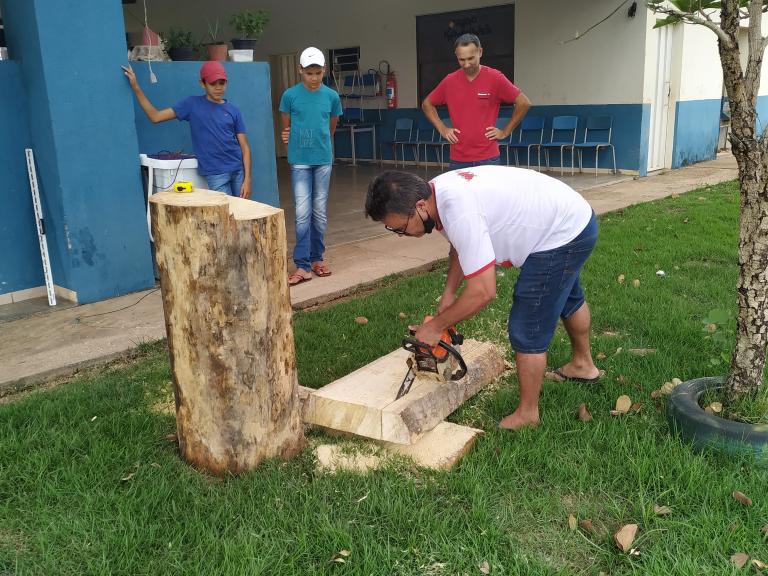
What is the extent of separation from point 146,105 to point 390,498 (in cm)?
409

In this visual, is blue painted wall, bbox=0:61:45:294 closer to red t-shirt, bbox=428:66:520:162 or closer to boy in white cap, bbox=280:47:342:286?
boy in white cap, bbox=280:47:342:286

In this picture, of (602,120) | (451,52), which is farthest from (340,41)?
(602,120)

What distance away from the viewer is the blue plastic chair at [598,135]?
40.9 feet

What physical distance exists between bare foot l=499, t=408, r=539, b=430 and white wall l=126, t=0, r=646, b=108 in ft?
30.2

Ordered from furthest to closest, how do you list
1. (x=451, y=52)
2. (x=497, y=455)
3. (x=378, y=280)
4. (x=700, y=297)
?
(x=451, y=52) → (x=378, y=280) → (x=700, y=297) → (x=497, y=455)

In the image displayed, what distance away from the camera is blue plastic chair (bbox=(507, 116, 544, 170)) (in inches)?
520

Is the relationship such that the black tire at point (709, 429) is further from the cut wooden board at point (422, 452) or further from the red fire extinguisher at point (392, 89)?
the red fire extinguisher at point (392, 89)

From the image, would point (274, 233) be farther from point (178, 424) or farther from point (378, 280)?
point (378, 280)

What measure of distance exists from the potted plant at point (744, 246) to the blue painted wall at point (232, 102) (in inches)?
172

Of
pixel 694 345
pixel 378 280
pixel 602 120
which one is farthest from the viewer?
pixel 602 120

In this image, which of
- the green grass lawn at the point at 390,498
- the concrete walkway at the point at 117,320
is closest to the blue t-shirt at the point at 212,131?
the concrete walkway at the point at 117,320

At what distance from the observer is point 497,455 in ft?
10.4

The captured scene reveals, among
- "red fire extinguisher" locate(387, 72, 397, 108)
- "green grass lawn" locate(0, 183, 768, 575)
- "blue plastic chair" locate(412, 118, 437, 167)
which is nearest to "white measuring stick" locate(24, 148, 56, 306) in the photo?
"green grass lawn" locate(0, 183, 768, 575)

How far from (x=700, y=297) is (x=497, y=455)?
2845 millimetres
